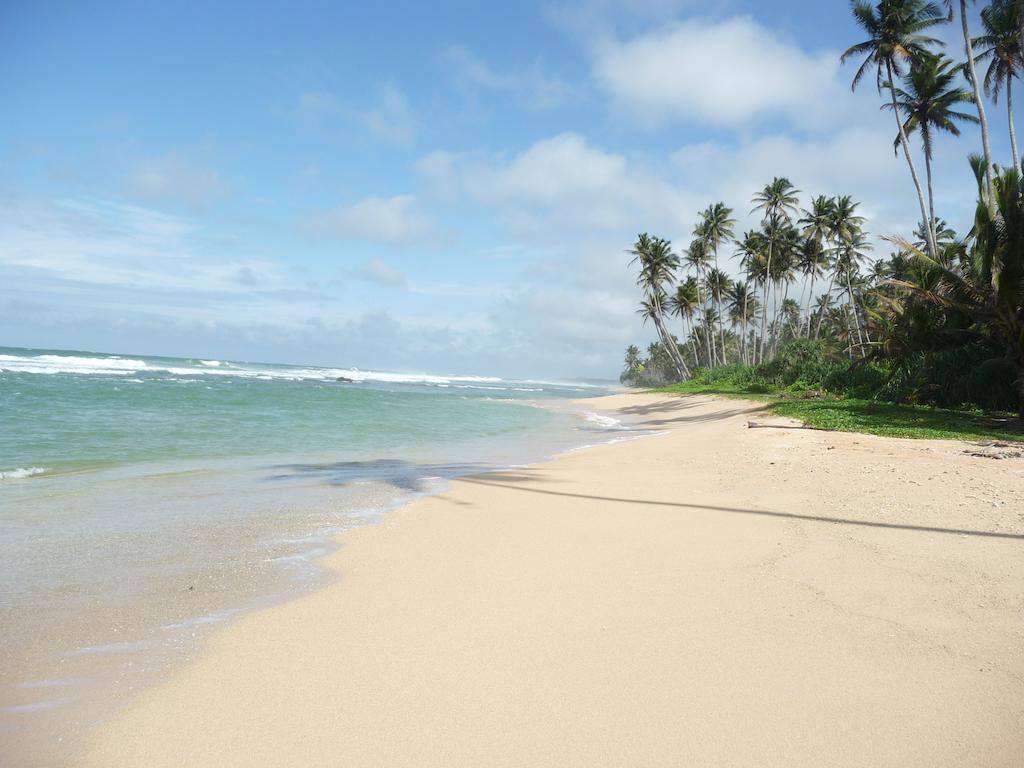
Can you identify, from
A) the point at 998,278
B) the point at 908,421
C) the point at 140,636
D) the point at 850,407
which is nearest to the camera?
the point at 140,636

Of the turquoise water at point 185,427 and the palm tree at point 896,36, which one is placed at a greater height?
the palm tree at point 896,36

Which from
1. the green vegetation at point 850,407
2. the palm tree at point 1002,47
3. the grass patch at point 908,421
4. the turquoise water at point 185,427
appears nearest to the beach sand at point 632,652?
the grass patch at point 908,421

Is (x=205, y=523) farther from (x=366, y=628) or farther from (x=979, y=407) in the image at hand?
(x=979, y=407)

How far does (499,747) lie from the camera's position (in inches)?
92.0

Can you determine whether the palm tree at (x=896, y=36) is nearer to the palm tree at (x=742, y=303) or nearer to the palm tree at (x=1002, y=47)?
the palm tree at (x=1002, y=47)

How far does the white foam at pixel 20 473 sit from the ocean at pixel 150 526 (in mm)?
23

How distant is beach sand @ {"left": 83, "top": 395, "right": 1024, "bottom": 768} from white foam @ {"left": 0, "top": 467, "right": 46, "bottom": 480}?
6078 mm

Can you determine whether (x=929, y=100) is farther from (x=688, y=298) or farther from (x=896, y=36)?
(x=688, y=298)

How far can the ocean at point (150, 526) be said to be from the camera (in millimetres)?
3002

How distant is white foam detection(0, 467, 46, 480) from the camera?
26.8ft

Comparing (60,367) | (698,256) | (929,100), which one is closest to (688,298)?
(698,256)

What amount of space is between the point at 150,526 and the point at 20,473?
4.30 meters

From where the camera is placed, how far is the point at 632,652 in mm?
3074

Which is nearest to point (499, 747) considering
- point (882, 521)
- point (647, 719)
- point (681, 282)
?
point (647, 719)
